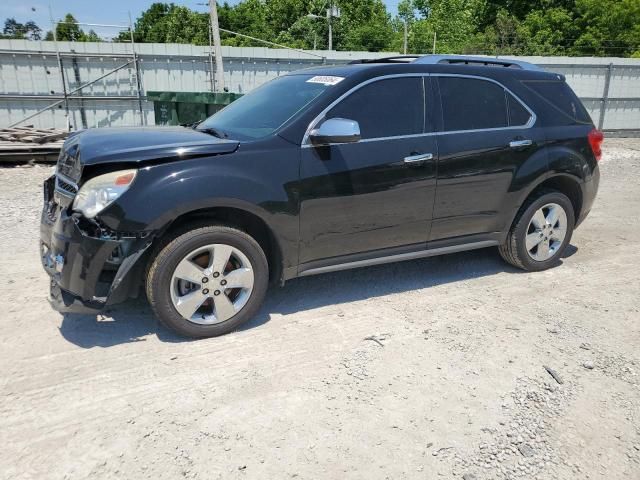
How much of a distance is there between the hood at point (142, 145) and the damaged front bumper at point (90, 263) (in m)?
0.38

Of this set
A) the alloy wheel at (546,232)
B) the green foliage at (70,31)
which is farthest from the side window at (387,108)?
the green foliage at (70,31)

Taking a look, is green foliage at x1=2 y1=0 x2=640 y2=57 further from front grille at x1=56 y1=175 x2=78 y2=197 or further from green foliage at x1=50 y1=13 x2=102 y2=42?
front grille at x1=56 y1=175 x2=78 y2=197

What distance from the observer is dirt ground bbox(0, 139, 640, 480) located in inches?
96.8

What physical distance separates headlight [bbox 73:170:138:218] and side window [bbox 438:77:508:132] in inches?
98.6

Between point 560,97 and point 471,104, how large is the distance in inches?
44.4

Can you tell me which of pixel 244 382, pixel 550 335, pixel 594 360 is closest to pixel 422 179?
pixel 550 335

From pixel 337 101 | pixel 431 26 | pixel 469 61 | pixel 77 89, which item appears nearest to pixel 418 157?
pixel 337 101

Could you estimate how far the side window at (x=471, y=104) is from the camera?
4.18m

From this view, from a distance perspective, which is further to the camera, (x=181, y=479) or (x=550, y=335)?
(x=550, y=335)

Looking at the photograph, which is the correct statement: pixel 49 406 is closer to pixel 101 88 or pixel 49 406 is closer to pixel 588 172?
pixel 588 172

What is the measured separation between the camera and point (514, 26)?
1610 inches

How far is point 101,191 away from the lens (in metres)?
3.09

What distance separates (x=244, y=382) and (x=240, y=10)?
202ft

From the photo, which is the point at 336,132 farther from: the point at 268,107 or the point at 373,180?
the point at 268,107
